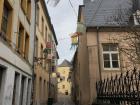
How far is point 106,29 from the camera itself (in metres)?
18.9

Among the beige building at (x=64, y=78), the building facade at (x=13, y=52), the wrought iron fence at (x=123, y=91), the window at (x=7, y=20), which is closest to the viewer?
the wrought iron fence at (x=123, y=91)

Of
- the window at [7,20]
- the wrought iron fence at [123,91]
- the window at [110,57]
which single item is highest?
the window at [7,20]

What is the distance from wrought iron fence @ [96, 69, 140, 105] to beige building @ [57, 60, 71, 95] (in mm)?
71242

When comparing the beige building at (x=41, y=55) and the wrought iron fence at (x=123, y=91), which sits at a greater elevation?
the beige building at (x=41, y=55)

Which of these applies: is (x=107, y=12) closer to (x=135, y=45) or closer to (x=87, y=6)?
(x=87, y=6)

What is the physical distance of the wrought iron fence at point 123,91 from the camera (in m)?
5.85

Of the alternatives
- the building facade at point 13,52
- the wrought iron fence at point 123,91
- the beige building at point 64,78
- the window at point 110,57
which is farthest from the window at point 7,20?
the beige building at point 64,78

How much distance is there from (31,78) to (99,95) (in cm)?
887

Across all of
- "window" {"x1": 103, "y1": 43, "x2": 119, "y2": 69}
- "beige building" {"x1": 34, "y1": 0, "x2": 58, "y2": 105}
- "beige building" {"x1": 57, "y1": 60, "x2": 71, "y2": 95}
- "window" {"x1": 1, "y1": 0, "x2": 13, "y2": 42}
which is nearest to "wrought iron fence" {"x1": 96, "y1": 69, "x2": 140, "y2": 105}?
"window" {"x1": 1, "y1": 0, "x2": 13, "y2": 42}

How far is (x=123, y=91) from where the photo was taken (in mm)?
6371

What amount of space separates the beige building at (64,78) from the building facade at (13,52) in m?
64.4

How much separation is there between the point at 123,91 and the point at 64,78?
7991 centimetres

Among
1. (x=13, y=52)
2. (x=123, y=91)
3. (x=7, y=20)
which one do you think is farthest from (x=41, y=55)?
(x=123, y=91)

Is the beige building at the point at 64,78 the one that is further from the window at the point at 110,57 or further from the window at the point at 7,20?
the window at the point at 7,20
